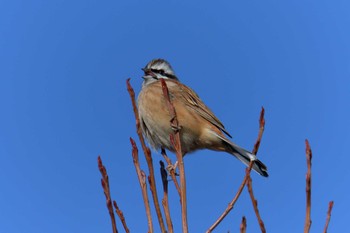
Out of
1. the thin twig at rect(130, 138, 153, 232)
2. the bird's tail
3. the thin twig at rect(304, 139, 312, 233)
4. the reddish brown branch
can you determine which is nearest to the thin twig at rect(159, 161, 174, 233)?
the thin twig at rect(130, 138, 153, 232)

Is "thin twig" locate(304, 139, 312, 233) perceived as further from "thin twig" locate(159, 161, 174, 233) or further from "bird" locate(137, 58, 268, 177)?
"bird" locate(137, 58, 268, 177)

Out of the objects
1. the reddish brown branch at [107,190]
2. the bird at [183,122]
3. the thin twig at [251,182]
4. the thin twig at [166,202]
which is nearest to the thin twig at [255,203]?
the thin twig at [251,182]

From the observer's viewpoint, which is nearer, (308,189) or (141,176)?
(308,189)

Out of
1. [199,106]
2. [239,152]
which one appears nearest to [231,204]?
[239,152]

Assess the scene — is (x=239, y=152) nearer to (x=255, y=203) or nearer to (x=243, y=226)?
(x=255, y=203)

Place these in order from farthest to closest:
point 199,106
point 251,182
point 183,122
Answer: point 199,106 < point 183,122 < point 251,182

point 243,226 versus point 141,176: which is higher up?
point 141,176

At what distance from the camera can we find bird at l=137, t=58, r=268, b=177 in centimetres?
579

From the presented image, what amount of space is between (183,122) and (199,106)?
18.7 inches

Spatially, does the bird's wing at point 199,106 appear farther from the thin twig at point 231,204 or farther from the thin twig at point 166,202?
the thin twig at point 231,204

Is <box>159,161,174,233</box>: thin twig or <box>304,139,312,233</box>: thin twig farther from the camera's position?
<box>159,161,174,233</box>: thin twig

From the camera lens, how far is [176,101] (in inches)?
247

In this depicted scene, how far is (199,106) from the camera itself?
20.9 feet

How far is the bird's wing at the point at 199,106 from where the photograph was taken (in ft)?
20.5
